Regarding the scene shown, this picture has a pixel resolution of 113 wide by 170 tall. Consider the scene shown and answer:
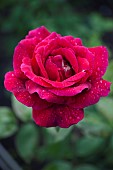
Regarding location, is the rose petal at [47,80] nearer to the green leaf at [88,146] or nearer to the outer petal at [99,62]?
the outer petal at [99,62]

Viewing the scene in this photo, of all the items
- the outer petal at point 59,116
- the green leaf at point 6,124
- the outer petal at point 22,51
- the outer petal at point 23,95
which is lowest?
the green leaf at point 6,124

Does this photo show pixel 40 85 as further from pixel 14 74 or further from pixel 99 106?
pixel 99 106

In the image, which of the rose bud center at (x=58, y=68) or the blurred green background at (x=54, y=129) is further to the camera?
the blurred green background at (x=54, y=129)

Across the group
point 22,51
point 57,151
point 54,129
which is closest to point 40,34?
point 22,51

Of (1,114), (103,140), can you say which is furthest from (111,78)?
(1,114)

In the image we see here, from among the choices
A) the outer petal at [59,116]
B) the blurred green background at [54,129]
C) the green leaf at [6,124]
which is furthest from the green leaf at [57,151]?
the outer petal at [59,116]

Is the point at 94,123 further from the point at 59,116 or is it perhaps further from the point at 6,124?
the point at 59,116
